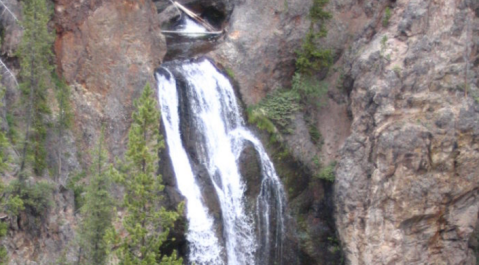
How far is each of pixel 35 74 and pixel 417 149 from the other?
14277mm

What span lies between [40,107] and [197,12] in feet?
49.7

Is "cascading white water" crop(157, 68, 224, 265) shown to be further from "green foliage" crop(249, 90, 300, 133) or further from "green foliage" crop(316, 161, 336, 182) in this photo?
"green foliage" crop(316, 161, 336, 182)

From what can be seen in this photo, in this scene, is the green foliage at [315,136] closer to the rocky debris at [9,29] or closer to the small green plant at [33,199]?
the small green plant at [33,199]

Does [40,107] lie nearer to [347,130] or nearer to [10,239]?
[10,239]

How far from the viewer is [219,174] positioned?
2645 cm

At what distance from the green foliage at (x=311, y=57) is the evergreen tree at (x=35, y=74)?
38.4 feet

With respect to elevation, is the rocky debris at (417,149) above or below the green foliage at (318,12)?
below

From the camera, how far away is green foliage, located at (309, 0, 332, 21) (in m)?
30.6

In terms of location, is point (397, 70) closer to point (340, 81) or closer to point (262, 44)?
point (340, 81)

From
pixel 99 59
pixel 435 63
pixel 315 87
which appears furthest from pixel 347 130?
pixel 99 59

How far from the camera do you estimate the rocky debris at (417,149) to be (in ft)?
86.2

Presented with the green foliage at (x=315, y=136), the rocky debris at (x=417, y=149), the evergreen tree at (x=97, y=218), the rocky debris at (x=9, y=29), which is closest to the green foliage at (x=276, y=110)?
the green foliage at (x=315, y=136)

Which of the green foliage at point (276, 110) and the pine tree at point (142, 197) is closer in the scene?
the pine tree at point (142, 197)

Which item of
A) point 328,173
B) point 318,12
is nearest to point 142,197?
point 328,173
